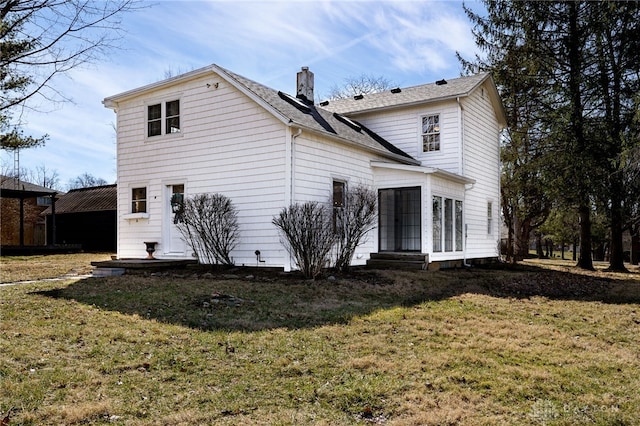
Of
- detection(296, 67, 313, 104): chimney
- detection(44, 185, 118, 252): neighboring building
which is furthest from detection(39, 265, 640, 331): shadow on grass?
detection(44, 185, 118, 252): neighboring building

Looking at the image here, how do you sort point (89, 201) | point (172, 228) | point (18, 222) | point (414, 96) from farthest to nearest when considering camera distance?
point (18, 222), point (89, 201), point (414, 96), point (172, 228)

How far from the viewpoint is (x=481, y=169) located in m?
17.3

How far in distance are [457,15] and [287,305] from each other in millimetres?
16103

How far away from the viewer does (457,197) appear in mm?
14891

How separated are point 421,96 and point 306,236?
26.4ft

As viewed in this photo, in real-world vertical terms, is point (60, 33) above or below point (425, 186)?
above

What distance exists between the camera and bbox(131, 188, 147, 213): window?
1402 cm

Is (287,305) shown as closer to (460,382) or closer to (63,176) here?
(460,382)

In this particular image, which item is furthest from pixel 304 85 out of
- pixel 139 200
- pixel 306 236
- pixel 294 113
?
pixel 306 236

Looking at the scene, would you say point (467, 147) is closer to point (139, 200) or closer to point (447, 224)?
point (447, 224)

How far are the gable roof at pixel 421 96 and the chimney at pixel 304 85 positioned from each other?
1.79 meters

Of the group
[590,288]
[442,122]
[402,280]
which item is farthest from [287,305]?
[442,122]

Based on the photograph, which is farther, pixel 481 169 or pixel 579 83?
pixel 481 169

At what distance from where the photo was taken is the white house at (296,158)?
11.8 metres
